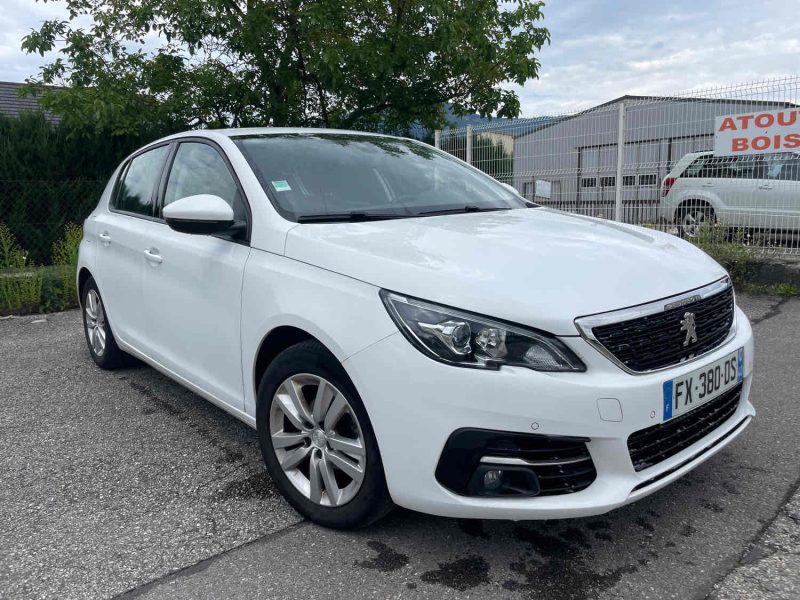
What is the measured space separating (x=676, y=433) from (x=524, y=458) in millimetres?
579

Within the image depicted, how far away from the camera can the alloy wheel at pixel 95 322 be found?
4473mm

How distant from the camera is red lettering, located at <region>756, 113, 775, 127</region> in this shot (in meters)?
6.91

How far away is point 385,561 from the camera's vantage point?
2.26 metres

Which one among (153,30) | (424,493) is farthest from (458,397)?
(153,30)

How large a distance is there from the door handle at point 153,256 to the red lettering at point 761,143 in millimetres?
6453

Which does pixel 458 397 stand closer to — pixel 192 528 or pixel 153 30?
pixel 192 528

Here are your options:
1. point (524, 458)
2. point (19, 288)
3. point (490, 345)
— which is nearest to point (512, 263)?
point (490, 345)

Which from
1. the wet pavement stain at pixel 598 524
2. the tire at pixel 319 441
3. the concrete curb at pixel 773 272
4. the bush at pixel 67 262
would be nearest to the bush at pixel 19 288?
the bush at pixel 67 262

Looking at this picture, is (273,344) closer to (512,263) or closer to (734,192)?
(512,263)

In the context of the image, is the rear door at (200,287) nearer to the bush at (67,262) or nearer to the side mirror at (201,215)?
the side mirror at (201,215)

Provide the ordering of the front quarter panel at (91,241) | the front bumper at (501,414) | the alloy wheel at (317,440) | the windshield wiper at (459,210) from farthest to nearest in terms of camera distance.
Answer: the front quarter panel at (91,241)
the windshield wiper at (459,210)
the alloy wheel at (317,440)
the front bumper at (501,414)

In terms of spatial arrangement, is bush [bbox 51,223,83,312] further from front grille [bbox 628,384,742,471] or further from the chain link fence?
front grille [bbox 628,384,742,471]

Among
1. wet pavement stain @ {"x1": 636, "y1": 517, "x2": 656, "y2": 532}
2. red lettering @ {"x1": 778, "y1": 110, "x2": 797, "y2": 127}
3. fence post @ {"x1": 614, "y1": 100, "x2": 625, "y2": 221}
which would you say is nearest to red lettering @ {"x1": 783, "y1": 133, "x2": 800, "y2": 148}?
red lettering @ {"x1": 778, "y1": 110, "x2": 797, "y2": 127}

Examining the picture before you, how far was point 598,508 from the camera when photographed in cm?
200
